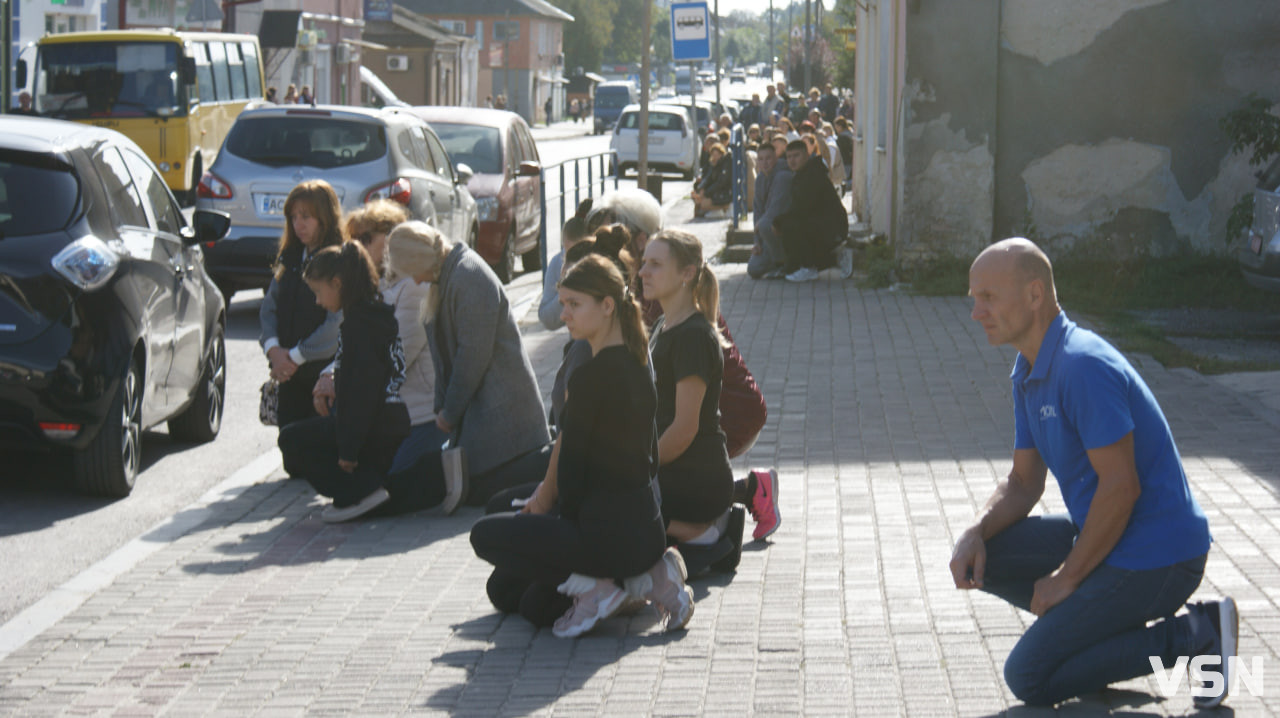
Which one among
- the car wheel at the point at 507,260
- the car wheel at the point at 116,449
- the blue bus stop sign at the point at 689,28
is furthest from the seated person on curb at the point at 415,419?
the blue bus stop sign at the point at 689,28

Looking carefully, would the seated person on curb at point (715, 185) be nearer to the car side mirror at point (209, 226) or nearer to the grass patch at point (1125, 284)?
the grass patch at point (1125, 284)

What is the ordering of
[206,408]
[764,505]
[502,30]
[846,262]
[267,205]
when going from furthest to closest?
[502,30], [846,262], [267,205], [206,408], [764,505]

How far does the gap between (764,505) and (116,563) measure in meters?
2.57

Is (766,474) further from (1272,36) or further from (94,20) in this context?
(94,20)

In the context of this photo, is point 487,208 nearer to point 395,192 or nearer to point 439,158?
point 439,158

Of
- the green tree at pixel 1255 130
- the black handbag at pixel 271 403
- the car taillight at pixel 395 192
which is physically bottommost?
the black handbag at pixel 271 403

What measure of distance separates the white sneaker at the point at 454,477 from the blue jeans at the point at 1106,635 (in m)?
3.14

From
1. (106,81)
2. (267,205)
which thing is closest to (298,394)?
(267,205)

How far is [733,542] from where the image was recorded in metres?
5.90

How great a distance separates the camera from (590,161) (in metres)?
19.3

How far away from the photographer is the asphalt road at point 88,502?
6.29 m

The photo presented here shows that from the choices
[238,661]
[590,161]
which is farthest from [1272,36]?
[238,661]

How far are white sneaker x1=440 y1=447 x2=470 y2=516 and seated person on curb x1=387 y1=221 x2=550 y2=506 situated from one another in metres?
0.03

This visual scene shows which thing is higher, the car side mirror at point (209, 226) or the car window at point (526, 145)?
the car window at point (526, 145)
